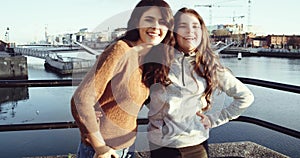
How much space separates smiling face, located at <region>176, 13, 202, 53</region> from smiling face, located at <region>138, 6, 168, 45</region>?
0.34 feet

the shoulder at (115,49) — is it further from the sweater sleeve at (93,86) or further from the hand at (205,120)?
the hand at (205,120)

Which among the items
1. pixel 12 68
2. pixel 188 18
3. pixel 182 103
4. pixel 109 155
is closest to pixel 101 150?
pixel 109 155

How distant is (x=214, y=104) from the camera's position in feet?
4.16

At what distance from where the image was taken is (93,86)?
0.96 meters

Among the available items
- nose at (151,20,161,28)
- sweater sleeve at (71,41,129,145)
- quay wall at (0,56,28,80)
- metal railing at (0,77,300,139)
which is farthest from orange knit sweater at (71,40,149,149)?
quay wall at (0,56,28,80)

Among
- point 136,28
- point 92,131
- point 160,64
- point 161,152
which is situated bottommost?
point 161,152

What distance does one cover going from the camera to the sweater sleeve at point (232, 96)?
1.18 m

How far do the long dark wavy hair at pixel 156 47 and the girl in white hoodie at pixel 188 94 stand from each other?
36 millimetres

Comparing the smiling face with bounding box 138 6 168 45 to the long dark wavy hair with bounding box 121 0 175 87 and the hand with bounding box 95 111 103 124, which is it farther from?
the hand with bounding box 95 111 103 124

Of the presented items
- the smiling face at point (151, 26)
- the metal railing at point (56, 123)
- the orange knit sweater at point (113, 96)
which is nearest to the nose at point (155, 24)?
the smiling face at point (151, 26)

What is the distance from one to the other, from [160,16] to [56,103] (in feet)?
45.5

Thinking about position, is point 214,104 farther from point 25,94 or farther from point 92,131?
point 25,94

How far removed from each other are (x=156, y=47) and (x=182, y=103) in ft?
0.78

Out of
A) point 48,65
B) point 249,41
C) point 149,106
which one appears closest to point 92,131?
point 149,106
